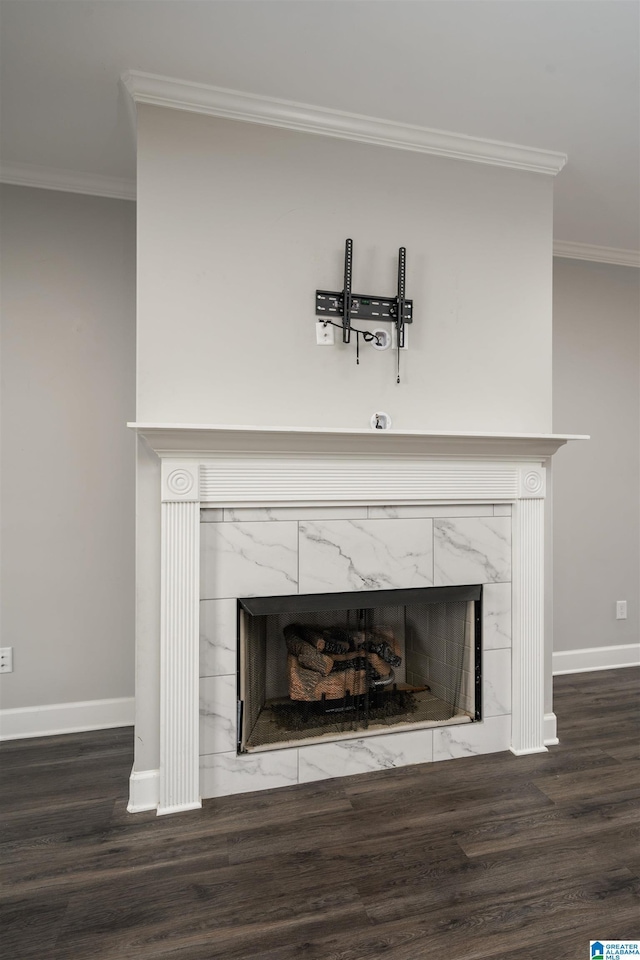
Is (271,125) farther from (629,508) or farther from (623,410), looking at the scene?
(629,508)

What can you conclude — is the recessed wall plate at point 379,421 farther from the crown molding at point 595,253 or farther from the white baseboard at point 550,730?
the crown molding at point 595,253

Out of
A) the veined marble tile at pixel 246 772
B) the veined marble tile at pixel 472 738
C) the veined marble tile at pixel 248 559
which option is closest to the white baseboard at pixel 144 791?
the veined marble tile at pixel 246 772

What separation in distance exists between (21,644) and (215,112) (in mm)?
2523

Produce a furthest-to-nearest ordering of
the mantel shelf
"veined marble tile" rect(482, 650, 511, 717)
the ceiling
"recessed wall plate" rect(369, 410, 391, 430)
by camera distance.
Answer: "veined marble tile" rect(482, 650, 511, 717)
"recessed wall plate" rect(369, 410, 391, 430)
the mantel shelf
the ceiling

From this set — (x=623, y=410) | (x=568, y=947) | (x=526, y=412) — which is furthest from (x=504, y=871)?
(x=623, y=410)

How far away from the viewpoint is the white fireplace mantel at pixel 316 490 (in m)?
2.08

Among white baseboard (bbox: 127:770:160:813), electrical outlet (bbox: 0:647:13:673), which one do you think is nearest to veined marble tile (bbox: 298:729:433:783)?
white baseboard (bbox: 127:770:160:813)

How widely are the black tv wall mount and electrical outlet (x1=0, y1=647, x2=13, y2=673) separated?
2.15m

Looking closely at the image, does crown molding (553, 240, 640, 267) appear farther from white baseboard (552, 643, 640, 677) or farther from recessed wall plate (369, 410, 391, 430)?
white baseboard (552, 643, 640, 677)

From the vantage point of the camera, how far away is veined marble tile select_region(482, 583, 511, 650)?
2.51 metres

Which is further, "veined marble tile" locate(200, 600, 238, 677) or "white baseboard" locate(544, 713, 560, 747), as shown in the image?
"white baseboard" locate(544, 713, 560, 747)

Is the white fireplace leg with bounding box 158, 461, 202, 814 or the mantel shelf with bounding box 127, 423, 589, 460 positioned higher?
the mantel shelf with bounding box 127, 423, 589, 460

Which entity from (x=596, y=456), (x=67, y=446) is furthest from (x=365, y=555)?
(x=596, y=456)

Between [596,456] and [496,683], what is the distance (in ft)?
6.22
